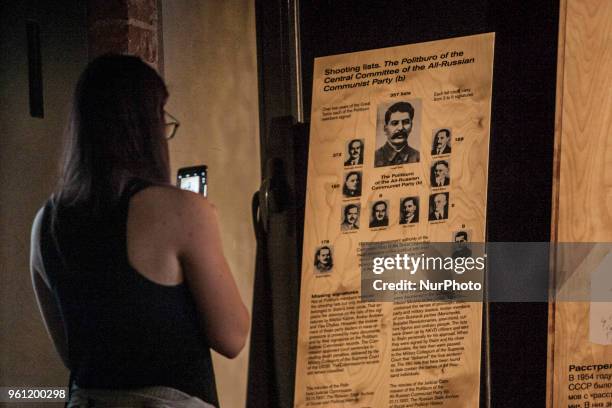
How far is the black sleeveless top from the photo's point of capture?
7.38ft

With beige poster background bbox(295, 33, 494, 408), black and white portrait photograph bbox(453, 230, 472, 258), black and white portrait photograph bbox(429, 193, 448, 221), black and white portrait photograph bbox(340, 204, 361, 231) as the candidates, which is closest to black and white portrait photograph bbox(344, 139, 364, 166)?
beige poster background bbox(295, 33, 494, 408)

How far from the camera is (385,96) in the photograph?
8.42ft

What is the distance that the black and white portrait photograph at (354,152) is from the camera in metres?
2.58

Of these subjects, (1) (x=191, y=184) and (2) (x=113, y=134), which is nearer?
(2) (x=113, y=134)

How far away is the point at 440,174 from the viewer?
248 cm

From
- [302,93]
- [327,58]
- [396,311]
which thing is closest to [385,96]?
[327,58]

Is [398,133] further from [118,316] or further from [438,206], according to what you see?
[118,316]

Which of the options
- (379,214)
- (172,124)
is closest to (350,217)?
(379,214)

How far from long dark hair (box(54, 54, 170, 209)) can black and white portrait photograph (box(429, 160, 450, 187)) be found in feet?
2.61

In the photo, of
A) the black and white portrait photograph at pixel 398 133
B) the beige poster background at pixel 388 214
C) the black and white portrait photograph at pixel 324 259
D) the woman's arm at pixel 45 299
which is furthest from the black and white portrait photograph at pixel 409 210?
the woman's arm at pixel 45 299

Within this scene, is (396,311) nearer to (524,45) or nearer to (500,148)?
(500,148)

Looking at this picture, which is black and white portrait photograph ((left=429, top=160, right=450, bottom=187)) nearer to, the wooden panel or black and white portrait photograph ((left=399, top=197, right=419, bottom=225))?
black and white portrait photograph ((left=399, top=197, right=419, bottom=225))

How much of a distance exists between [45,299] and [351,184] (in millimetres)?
989

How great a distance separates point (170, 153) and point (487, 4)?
117 centimetres
